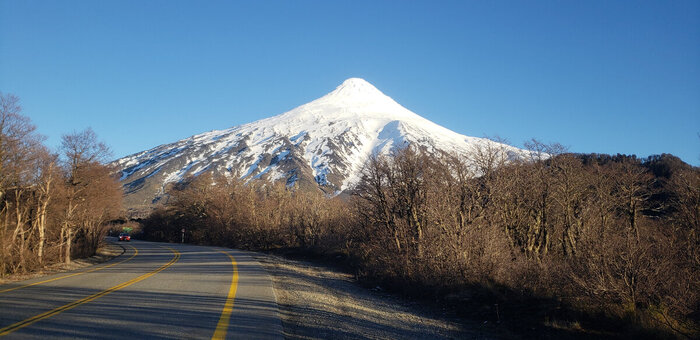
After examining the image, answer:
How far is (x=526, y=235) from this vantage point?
17.5m

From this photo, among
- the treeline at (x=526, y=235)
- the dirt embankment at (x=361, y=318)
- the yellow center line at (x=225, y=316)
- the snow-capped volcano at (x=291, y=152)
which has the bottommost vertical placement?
the dirt embankment at (x=361, y=318)

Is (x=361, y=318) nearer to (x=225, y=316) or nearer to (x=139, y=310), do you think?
(x=225, y=316)

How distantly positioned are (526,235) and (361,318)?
38.6 ft

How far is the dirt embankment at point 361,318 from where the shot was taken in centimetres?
697

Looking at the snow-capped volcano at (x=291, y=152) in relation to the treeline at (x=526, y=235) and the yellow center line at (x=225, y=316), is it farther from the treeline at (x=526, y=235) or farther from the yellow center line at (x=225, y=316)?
the yellow center line at (x=225, y=316)

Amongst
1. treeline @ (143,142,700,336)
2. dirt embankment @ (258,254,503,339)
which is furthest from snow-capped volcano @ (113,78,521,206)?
dirt embankment @ (258,254,503,339)

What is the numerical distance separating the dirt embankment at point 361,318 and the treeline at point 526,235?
1266mm

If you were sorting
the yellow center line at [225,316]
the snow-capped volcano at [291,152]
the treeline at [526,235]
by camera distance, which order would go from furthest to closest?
the snow-capped volcano at [291,152] → the treeline at [526,235] → the yellow center line at [225,316]

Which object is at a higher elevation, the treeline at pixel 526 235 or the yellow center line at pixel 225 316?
the treeline at pixel 526 235

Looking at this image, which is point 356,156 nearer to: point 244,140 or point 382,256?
point 244,140

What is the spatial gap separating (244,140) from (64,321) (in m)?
182

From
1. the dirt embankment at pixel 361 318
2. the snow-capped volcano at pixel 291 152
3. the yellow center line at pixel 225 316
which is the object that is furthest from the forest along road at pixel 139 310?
the snow-capped volcano at pixel 291 152

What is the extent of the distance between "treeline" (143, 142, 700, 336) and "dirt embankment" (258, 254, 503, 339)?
4.15 feet

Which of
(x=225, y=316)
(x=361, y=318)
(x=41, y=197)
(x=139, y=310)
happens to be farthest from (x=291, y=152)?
(x=225, y=316)
